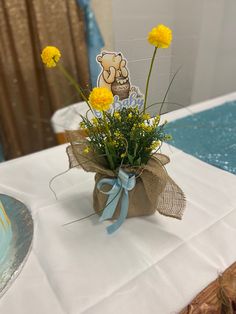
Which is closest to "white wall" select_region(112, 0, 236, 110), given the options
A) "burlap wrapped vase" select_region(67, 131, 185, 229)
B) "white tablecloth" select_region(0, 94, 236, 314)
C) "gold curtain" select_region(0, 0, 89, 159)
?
"burlap wrapped vase" select_region(67, 131, 185, 229)

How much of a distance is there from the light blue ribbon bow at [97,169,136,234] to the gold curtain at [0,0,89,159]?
136cm

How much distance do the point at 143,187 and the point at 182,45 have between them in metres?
0.43

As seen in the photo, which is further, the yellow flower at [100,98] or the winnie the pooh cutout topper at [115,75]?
the winnie the pooh cutout topper at [115,75]

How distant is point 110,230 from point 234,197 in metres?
0.32

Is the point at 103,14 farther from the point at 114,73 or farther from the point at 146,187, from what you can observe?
the point at 146,187

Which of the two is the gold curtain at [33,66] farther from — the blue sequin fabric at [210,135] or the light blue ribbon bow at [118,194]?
the light blue ribbon bow at [118,194]

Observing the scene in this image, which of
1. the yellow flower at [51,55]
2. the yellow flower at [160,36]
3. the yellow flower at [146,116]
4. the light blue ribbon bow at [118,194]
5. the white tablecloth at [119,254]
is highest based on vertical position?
the yellow flower at [160,36]

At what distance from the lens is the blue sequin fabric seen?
0.91m

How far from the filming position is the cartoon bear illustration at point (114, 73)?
1.95ft

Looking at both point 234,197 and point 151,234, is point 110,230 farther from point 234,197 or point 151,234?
point 234,197

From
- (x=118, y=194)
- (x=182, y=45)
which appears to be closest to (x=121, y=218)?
(x=118, y=194)

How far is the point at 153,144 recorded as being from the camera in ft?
1.93

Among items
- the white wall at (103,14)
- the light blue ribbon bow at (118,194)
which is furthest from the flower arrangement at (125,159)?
the white wall at (103,14)

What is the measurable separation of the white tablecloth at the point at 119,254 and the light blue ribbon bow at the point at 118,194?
0.02 metres
